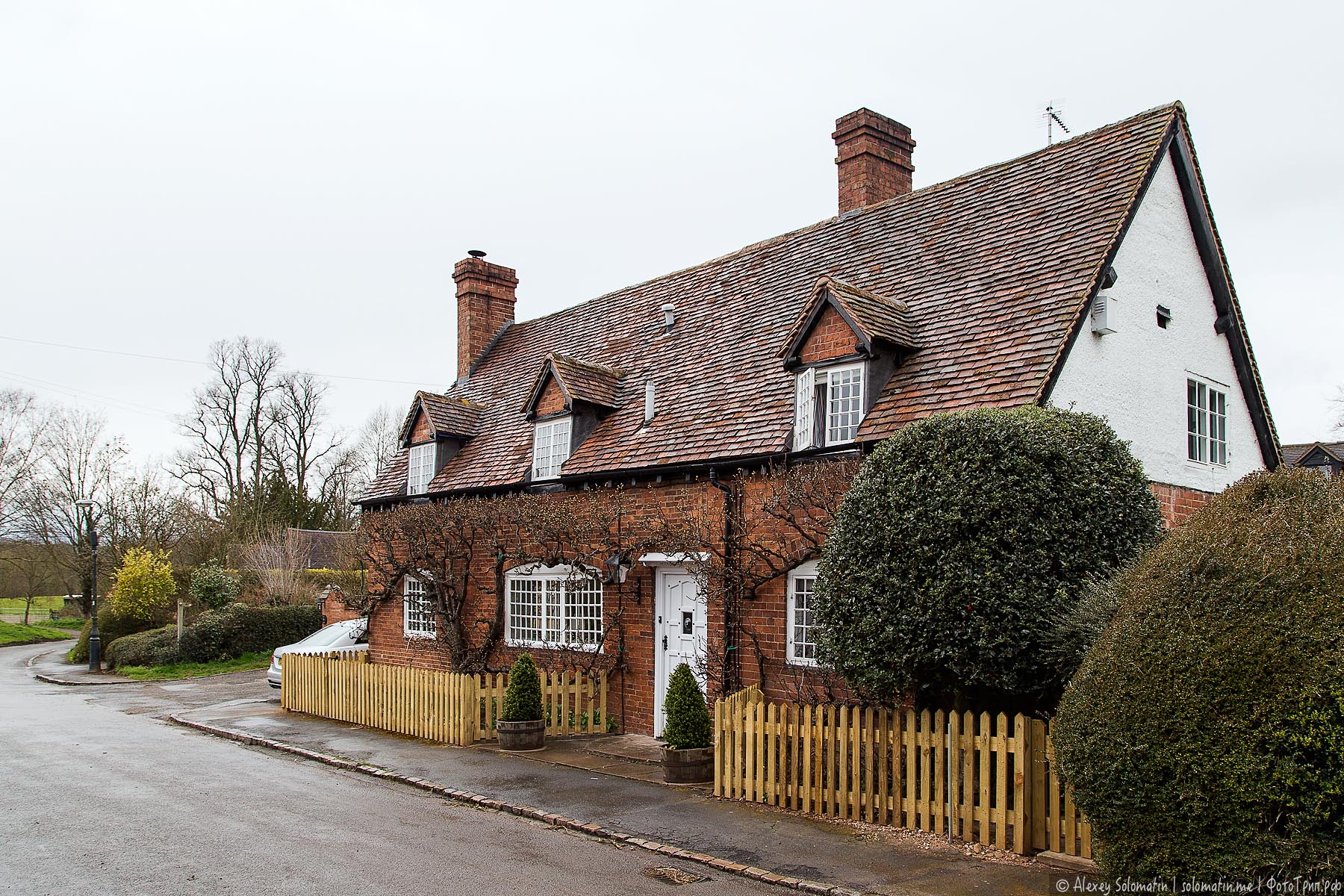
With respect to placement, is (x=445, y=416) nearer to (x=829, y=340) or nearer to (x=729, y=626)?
(x=729, y=626)

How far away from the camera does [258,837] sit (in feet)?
Result: 31.2

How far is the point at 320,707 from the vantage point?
18.4m

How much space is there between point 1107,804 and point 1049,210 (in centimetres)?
937

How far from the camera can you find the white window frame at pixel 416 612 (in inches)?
781

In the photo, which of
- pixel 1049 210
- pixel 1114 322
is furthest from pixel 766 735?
pixel 1049 210

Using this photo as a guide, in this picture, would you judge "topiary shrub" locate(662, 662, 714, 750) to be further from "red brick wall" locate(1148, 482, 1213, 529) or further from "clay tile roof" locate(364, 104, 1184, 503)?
"red brick wall" locate(1148, 482, 1213, 529)

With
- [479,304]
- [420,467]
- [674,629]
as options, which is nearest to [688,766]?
[674,629]

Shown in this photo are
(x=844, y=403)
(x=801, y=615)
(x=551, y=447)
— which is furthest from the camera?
(x=551, y=447)

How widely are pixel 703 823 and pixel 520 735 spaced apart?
4929 mm

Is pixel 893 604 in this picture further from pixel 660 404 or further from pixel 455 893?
pixel 660 404

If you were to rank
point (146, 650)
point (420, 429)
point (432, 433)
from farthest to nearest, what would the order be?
1. point (146, 650)
2. point (420, 429)
3. point (432, 433)

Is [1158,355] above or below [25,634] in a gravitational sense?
above

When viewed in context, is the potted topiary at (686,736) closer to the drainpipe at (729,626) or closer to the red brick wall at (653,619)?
the red brick wall at (653,619)

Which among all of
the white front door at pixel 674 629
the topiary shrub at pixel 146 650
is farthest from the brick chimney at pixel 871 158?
the topiary shrub at pixel 146 650
